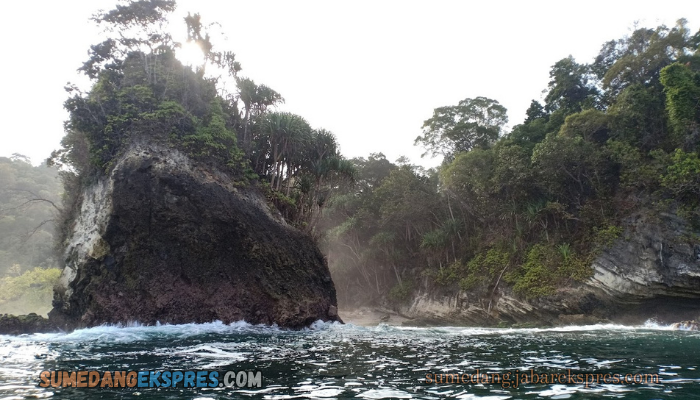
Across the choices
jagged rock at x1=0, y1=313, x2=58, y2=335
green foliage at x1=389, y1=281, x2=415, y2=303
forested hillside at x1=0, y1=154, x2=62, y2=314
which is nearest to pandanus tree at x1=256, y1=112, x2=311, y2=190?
jagged rock at x1=0, y1=313, x2=58, y2=335

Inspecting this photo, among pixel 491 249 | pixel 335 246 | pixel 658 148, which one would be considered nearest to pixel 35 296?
pixel 335 246

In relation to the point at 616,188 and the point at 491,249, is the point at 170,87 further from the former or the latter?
the point at 616,188

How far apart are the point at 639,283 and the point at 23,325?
2627cm

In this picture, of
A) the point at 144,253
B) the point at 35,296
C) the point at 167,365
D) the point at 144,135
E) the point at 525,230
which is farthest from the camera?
the point at 35,296

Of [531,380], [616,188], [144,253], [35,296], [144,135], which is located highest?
[144,135]

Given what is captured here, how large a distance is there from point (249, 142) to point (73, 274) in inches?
368

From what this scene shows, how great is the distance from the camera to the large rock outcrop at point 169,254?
15469 millimetres

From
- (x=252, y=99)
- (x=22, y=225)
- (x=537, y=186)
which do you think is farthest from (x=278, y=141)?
(x=22, y=225)

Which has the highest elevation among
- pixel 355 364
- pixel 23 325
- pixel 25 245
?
pixel 25 245

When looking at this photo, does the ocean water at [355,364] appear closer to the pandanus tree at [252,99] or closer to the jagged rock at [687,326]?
the jagged rock at [687,326]

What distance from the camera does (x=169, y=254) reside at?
16078 millimetres

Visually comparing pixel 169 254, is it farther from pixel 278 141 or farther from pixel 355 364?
pixel 355 364

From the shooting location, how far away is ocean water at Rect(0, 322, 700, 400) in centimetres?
496

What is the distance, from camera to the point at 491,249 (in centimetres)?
2638
